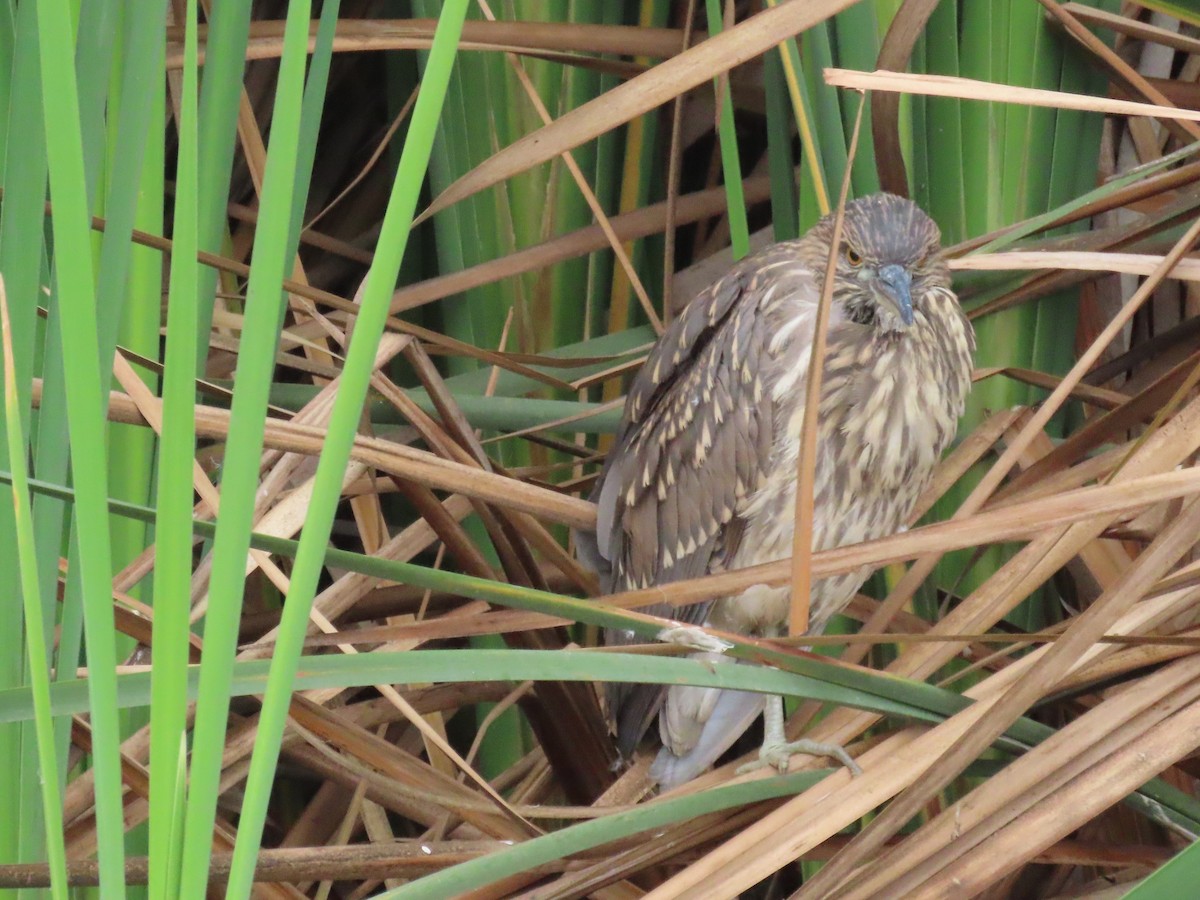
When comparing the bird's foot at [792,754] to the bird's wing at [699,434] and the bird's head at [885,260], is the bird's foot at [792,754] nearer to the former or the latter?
the bird's wing at [699,434]

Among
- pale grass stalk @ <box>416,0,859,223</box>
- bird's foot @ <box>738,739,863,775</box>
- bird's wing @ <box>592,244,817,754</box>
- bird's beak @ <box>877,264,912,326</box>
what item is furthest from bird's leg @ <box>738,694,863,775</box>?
pale grass stalk @ <box>416,0,859,223</box>

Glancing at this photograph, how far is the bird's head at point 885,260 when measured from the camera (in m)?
1.70

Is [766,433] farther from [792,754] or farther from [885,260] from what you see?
[792,754]

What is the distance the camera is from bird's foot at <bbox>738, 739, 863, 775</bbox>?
50.3 inches

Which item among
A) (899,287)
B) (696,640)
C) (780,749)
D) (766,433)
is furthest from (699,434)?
(696,640)

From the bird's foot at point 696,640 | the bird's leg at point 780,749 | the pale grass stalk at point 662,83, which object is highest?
the pale grass stalk at point 662,83

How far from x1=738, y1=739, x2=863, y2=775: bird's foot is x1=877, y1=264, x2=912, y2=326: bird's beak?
23.5 inches

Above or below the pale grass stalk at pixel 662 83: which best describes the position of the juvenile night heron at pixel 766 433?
below

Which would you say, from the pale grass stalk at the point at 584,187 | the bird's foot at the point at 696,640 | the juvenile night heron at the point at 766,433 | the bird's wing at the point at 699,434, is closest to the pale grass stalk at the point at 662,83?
the pale grass stalk at the point at 584,187

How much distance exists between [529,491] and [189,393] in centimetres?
83

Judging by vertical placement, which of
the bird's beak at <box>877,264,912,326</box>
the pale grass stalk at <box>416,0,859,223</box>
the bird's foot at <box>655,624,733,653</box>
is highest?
the pale grass stalk at <box>416,0,859,223</box>

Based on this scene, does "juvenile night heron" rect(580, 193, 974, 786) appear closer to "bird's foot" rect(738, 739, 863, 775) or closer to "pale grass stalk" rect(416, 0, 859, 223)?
"bird's foot" rect(738, 739, 863, 775)

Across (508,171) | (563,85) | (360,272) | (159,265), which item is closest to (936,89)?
(508,171)

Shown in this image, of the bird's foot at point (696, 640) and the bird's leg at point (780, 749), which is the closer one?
the bird's foot at point (696, 640)
